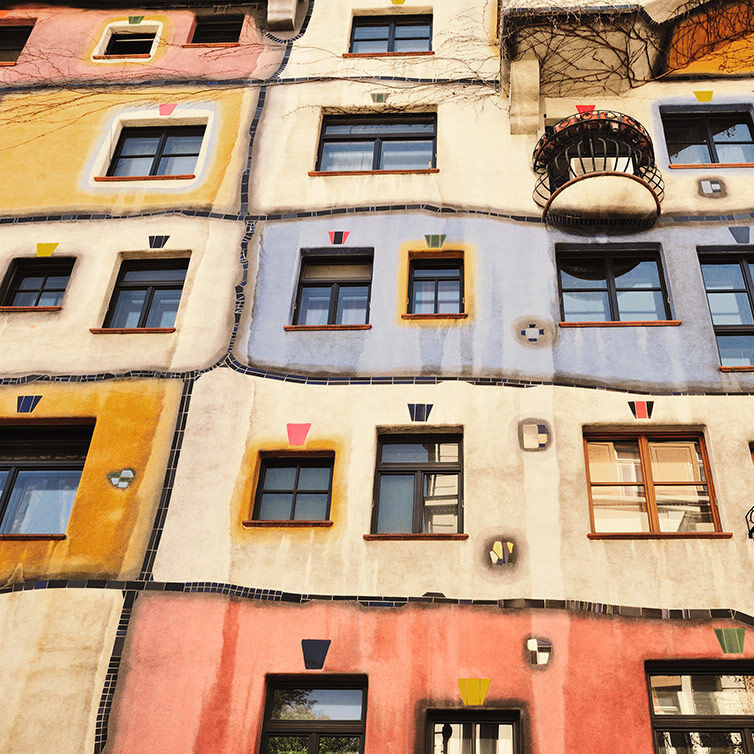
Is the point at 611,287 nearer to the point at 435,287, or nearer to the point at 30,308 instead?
the point at 435,287

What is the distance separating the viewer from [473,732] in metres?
8.28

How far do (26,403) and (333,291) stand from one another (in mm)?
3969

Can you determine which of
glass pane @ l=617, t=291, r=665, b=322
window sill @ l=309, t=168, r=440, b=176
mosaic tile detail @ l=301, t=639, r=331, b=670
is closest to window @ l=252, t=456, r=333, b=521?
mosaic tile detail @ l=301, t=639, r=331, b=670

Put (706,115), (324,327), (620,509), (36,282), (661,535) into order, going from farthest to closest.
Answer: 1. (706,115)
2. (36,282)
3. (324,327)
4. (620,509)
5. (661,535)

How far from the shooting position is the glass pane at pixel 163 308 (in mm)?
11828

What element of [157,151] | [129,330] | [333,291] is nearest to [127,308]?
[129,330]

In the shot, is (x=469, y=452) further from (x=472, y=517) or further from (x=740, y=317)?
(x=740, y=317)

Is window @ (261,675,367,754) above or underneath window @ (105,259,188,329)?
underneath

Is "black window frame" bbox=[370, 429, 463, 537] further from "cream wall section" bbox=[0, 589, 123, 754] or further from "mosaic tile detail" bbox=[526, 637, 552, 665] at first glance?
"cream wall section" bbox=[0, 589, 123, 754]

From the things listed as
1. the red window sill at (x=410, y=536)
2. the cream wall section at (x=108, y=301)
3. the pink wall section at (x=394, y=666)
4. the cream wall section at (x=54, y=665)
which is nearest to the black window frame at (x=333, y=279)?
the cream wall section at (x=108, y=301)

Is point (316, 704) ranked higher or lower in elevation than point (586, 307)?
lower

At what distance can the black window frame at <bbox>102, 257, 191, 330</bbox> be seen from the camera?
1188cm

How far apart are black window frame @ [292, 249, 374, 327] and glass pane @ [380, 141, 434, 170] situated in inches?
79.3

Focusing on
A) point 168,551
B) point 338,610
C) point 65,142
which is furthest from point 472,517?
point 65,142
